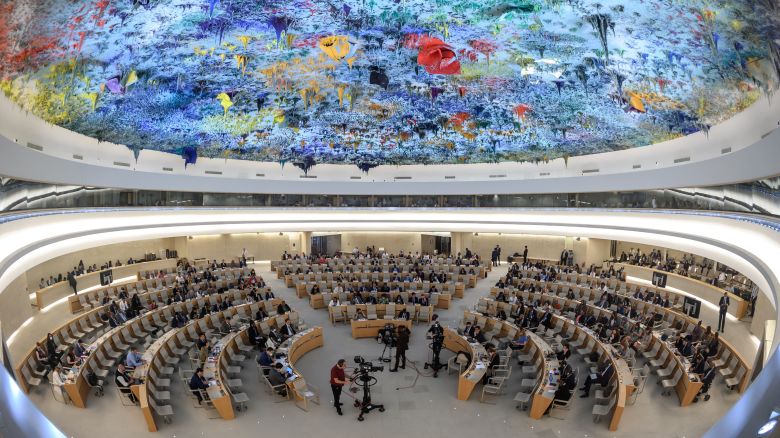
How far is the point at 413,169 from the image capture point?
97.6 ft

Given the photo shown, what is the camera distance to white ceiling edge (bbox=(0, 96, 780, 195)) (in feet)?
34.5

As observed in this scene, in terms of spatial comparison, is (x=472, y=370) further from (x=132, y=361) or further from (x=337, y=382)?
(x=132, y=361)

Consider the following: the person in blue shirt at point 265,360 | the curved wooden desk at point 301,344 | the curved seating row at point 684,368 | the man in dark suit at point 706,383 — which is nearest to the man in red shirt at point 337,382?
the curved wooden desk at point 301,344

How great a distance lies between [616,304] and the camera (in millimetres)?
17297

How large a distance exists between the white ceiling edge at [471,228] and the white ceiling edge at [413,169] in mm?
1537

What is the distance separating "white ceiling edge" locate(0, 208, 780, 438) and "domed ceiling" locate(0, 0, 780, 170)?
3.28 metres

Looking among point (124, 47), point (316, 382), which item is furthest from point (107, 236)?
point (316, 382)

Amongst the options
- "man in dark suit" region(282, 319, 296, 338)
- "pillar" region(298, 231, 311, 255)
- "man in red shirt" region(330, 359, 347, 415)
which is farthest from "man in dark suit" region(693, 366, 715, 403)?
"pillar" region(298, 231, 311, 255)

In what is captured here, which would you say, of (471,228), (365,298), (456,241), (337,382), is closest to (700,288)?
(471,228)

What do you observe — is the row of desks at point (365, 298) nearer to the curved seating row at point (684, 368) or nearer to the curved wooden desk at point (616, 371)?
the curved seating row at point (684, 368)

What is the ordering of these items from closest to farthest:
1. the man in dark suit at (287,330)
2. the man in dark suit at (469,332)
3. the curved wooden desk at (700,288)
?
the man in dark suit at (469,332)
the man in dark suit at (287,330)
the curved wooden desk at (700,288)

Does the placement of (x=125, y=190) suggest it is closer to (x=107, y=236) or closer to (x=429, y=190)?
(x=107, y=236)

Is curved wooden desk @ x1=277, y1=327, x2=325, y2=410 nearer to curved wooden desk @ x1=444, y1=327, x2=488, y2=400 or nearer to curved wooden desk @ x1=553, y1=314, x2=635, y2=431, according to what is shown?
curved wooden desk @ x1=444, y1=327, x2=488, y2=400

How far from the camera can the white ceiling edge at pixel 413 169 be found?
10528 mm
